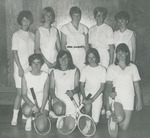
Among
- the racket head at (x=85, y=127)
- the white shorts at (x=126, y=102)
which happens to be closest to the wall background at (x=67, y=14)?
the white shorts at (x=126, y=102)

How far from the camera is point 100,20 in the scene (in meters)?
6.07

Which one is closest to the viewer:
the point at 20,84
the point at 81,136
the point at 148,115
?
the point at 81,136

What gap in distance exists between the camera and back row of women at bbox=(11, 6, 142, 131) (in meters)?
5.41

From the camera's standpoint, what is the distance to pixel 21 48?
19.3 ft

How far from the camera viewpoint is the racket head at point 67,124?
516cm

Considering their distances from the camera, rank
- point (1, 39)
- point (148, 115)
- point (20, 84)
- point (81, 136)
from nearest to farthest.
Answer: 1. point (81, 136)
2. point (20, 84)
3. point (148, 115)
4. point (1, 39)

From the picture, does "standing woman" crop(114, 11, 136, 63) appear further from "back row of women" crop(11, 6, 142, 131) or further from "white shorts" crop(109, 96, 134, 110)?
"white shorts" crop(109, 96, 134, 110)

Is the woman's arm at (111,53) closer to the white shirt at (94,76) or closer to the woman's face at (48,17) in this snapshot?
the white shirt at (94,76)

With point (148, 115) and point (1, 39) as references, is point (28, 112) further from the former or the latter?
point (1, 39)

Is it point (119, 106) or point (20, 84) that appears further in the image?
point (20, 84)

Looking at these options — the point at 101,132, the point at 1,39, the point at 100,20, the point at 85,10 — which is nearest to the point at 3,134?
the point at 101,132

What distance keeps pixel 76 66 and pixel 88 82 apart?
1.75 ft

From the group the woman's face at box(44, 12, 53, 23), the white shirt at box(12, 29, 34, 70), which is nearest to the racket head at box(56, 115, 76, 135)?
the white shirt at box(12, 29, 34, 70)

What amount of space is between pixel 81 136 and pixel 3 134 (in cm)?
105
